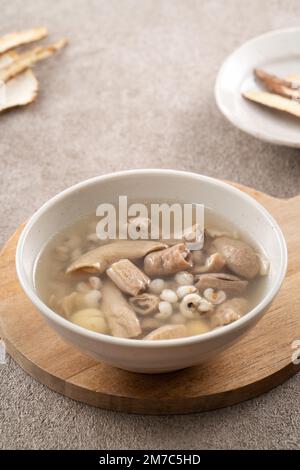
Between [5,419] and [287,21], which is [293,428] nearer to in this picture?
[5,419]

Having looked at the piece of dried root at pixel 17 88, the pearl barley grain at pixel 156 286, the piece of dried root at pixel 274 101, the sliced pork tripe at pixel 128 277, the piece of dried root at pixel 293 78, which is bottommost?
the piece of dried root at pixel 293 78

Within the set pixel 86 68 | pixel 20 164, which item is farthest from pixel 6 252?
pixel 86 68

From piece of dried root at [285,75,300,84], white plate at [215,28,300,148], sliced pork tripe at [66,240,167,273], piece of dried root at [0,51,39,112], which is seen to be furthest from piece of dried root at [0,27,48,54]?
sliced pork tripe at [66,240,167,273]

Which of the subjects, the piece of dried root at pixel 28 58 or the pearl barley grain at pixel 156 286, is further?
the piece of dried root at pixel 28 58

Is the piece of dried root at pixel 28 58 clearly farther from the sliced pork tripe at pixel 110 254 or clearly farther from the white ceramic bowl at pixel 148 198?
the sliced pork tripe at pixel 110 254

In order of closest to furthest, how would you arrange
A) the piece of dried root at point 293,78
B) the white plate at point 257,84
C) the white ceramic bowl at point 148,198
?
the white ceramic bowl at point 148,198 < the white plate at point 257,84 < the piece of dried root at point 293,78

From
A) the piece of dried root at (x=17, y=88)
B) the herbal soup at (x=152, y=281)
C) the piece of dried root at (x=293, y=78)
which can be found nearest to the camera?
the herbal soup at (x=152, y=281)

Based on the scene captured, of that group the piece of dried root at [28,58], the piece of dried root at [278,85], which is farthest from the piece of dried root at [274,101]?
the piece of dried root at [28,58]
